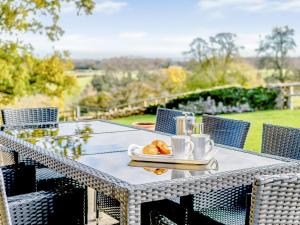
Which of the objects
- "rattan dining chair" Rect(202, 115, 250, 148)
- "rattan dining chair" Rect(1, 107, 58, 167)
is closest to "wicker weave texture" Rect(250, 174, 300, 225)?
"rattan dining chair" Rect(202, 115, 250, 148)

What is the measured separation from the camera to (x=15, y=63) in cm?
1002

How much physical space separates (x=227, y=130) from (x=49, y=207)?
4.70 feet

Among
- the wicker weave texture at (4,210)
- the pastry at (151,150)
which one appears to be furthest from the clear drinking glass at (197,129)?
the wicker weave texture at (4,210)

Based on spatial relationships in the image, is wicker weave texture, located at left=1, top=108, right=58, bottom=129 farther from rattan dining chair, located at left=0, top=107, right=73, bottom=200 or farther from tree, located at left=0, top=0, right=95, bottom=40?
tree, located at left=0, top=0, right=95, bottom=40

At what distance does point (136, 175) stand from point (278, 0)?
14017mm

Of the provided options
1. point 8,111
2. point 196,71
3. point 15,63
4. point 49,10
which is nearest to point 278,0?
point 196,71

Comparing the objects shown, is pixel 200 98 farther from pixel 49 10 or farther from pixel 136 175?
pixel 136 175

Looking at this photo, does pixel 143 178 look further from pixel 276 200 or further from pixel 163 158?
pixel 276 200

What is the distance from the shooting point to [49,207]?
7.93 feet

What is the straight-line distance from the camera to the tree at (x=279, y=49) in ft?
45.8

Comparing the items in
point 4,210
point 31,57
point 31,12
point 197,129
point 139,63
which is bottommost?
point 4,210

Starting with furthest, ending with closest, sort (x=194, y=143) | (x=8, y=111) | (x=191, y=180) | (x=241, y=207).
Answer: (x=8, y=111), (x=241, y=207), (x=194, y=143), (x=191, y=180)

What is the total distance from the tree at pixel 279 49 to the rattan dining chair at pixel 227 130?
11191 millimetres

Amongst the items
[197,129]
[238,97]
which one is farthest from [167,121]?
[238,97]
